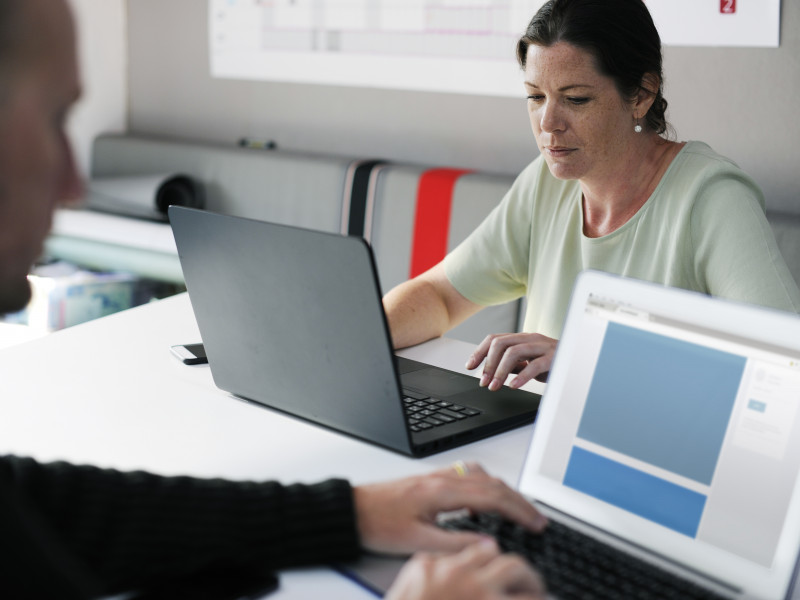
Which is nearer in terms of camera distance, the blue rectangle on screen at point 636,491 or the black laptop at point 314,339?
the blue rectangle on screen at point 636,491

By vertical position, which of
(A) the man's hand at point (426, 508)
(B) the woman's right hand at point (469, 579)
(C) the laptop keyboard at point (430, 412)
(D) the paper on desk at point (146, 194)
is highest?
(B) the woman's right hand at point (469, 579)

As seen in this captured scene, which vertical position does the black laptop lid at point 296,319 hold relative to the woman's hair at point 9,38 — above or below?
below

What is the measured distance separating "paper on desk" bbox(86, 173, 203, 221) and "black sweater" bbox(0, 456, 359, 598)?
206 centimetres

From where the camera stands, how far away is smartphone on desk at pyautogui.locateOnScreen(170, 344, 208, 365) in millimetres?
1339

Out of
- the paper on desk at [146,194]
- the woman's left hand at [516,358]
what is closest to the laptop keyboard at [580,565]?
the woman's left hand at [516,358]

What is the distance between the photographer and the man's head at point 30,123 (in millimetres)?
612

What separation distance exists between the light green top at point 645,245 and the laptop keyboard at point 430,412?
1.53 ft

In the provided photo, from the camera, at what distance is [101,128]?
3.19 metres

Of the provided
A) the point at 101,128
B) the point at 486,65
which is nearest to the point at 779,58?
the point at 486,65

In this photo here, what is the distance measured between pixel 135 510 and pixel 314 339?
1.01ft

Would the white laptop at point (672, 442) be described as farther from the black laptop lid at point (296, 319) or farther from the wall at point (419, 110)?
the wall at point (419, 110)

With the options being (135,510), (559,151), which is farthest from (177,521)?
(559,151)

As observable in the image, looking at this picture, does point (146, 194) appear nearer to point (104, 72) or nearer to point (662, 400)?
point (104, 72)

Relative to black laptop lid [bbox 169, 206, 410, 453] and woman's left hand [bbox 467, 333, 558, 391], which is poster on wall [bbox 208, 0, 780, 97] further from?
black laptop lid [bbox 169, 206, 410, 453]
